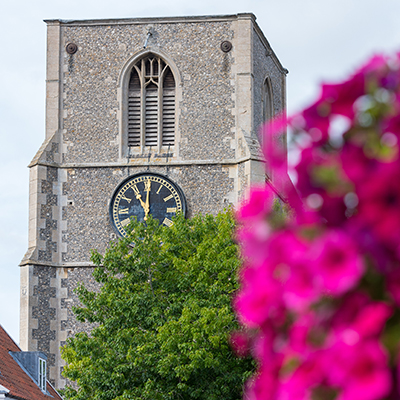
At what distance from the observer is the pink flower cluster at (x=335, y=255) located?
6.05 feet

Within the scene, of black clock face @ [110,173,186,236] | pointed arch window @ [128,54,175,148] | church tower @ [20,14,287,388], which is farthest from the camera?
pointed arch window @ [128,54,175,148]

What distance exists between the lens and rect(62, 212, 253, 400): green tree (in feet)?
56.4

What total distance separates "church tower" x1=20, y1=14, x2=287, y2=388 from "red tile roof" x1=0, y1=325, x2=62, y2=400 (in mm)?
3348

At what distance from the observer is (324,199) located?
6.67 feet

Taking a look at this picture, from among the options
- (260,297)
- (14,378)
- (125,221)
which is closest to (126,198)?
(125,221)

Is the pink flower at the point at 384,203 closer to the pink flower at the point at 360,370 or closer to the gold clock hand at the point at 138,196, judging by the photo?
the pink flower at the point at 360,370

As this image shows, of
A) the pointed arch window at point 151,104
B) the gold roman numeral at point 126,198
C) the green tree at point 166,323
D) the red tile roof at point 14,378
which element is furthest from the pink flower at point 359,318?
the pointed arch window at point 151,104

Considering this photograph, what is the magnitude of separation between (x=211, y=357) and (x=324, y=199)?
15.2 m

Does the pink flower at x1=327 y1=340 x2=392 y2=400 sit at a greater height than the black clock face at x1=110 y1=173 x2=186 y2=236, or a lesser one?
lesser

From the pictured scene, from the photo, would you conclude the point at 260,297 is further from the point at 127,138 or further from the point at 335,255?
the point at 127,138

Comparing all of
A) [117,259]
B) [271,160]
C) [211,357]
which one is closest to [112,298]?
[117,259]

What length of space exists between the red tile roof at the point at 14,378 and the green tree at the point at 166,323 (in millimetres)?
1045

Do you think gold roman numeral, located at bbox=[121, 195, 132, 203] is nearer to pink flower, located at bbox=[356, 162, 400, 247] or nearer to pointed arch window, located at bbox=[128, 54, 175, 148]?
pointed arch window, located at bbox=[128, 54, 175, 148]

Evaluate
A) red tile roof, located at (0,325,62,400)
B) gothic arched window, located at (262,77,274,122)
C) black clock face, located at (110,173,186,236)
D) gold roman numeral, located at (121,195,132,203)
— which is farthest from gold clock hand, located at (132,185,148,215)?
red tile roof, located at (0,325,62,400)
